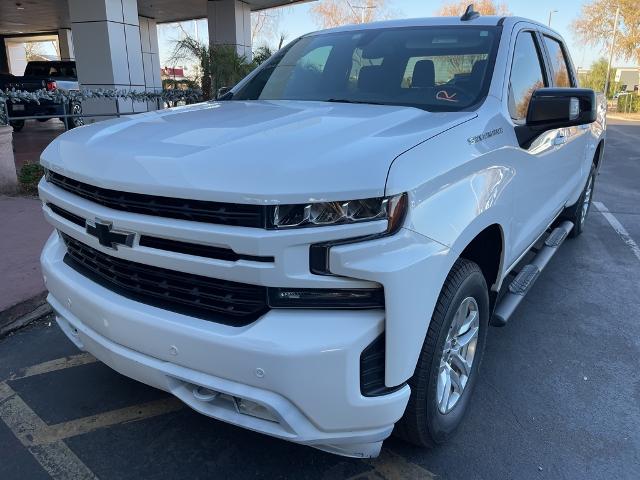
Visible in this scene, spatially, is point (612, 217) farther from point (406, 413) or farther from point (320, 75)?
point (406, 413)

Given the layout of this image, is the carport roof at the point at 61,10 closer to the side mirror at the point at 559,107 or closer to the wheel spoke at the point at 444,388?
the side mirror at the point at 559,107

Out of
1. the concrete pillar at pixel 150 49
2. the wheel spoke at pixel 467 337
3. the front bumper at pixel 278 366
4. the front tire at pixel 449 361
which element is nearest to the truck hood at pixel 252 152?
the front bumper at pixel 278 366

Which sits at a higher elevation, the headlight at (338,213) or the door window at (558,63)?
the door window at (558,63)

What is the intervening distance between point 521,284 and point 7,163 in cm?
680

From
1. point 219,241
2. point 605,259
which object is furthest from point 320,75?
point 605,259

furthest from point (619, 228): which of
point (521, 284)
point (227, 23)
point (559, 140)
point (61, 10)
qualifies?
point (61, 10)

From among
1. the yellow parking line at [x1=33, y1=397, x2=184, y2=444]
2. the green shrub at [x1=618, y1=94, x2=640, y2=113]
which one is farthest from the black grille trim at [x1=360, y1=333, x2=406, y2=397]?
the green shrub at [x1=618, y1=94, x2=640, y2=113]

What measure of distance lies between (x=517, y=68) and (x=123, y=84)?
11.4 m

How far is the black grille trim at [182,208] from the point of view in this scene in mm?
1829

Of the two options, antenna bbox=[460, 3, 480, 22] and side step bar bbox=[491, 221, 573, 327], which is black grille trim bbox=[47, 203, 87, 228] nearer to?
Result: side step bar bbox=[491, 221, 573, 327]

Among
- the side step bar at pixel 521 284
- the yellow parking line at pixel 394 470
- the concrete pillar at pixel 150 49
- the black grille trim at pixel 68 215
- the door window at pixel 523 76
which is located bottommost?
the yellow parking line at pixel 394 470

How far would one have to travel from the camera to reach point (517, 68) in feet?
10.8

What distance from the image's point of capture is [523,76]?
341 centimetres

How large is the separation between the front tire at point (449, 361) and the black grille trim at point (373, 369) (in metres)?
0.26
